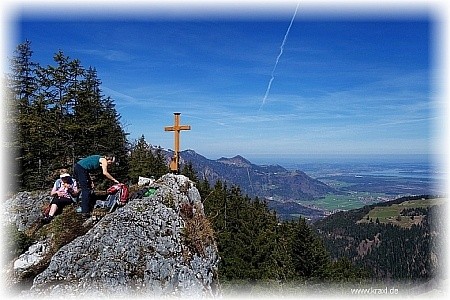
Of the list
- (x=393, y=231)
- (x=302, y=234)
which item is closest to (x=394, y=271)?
(x=393, y=231)

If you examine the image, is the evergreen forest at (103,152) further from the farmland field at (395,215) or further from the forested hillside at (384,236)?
the farmland field at (395,215)

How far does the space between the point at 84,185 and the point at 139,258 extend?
10.1ft

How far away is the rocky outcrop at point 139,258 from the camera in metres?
7.46

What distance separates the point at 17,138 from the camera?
1766 centimetres

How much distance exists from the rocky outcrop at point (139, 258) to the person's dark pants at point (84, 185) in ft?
4.62

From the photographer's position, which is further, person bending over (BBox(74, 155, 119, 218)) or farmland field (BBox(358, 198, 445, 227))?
farmland field (BBox(358, 198, 445, 227))

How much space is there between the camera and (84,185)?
10.1 m

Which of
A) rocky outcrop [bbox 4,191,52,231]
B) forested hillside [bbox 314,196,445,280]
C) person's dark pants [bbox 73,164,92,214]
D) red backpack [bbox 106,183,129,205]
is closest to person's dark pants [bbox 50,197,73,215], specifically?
person's dark pants [bbox 73,164,92,214]

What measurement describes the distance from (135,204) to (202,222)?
266 cm

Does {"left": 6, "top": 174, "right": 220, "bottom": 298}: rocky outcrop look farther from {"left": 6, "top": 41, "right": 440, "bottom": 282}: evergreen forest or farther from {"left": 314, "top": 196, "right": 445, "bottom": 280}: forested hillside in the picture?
{"left": 314, "top": 196, "right": 445, "bottom": 280}: forested hillside

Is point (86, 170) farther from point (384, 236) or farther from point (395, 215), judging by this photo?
point (395, 215)

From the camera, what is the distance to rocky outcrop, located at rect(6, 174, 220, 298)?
24.5 feet

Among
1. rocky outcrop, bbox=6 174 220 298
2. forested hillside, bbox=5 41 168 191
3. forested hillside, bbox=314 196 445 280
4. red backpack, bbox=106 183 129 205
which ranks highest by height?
forested hillside, bbox=5 41 168 191

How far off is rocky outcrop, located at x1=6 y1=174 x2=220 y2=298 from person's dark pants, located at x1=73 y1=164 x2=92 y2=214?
1407 millimetres
